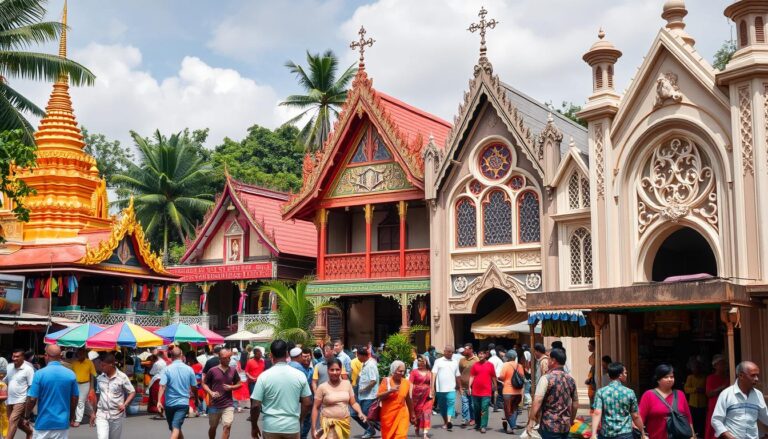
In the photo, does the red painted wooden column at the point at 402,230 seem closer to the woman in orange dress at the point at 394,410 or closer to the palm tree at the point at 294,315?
the palm tree at the point at 294,315

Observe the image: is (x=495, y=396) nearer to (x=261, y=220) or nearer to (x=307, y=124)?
(x=261, y=220)

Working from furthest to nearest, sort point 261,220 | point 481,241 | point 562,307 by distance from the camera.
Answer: point 261,220 < point 481,241 < point 562,307

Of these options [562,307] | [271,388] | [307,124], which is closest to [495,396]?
[562,307]

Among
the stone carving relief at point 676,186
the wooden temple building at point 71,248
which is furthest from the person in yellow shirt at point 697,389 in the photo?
the wooden temple building at point 71,248

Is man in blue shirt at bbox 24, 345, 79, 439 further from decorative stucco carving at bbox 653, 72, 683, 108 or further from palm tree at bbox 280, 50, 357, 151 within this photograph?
palm tree at bbox 280, 50, 357, 151

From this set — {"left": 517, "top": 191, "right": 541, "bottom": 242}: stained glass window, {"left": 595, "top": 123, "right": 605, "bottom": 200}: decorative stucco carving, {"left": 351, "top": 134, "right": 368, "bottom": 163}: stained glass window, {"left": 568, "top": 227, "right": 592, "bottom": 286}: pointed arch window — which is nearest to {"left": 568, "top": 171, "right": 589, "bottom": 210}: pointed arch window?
{"left": 568, "top": 227, "right": 592, "bottom": 286}: pointed arch window

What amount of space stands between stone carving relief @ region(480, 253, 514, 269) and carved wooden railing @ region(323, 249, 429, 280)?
2285 millimetres

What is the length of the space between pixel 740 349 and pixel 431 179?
1103 cm

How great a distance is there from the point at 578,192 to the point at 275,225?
1612cm

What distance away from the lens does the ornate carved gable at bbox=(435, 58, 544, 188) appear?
24.2m

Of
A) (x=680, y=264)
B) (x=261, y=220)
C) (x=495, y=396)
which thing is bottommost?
(x=495, y=396)

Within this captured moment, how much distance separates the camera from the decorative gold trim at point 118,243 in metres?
29.5

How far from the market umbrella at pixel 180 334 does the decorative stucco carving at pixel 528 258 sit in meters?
8.98

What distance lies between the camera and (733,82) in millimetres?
18188
